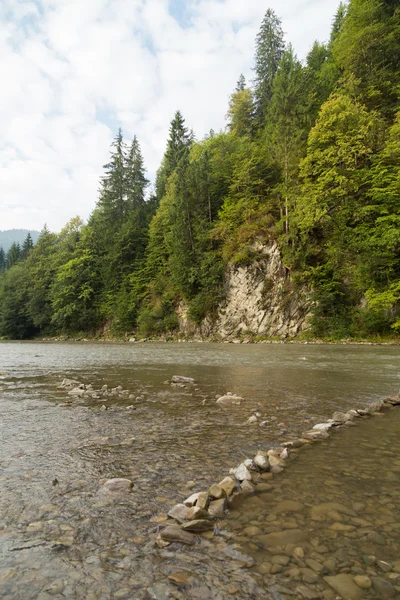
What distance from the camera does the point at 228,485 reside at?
283 cm

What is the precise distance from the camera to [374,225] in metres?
25.2

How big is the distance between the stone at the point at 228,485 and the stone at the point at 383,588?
1233mm

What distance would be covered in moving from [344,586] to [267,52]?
217 ft

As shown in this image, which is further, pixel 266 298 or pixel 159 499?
pixel 266 298

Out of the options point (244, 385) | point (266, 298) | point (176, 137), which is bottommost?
point (244, 385)

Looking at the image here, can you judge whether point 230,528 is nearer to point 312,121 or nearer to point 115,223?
point 312,121

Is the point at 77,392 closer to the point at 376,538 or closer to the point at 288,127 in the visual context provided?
the point at 376,538

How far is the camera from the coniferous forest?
84.5 feet

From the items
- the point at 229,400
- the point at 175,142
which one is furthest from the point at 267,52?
the point at 229,400

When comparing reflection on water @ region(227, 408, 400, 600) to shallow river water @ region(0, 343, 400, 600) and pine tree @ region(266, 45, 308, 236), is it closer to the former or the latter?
shallow river water @ region(0, 343, 400, 600)

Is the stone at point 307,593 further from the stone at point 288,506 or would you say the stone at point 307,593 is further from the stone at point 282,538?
the stone at point 288,506

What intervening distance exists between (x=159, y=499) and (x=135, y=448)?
129cm

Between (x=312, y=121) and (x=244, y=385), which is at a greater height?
(x=312, y=121)

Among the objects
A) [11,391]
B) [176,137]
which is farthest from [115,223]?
[11,391]
